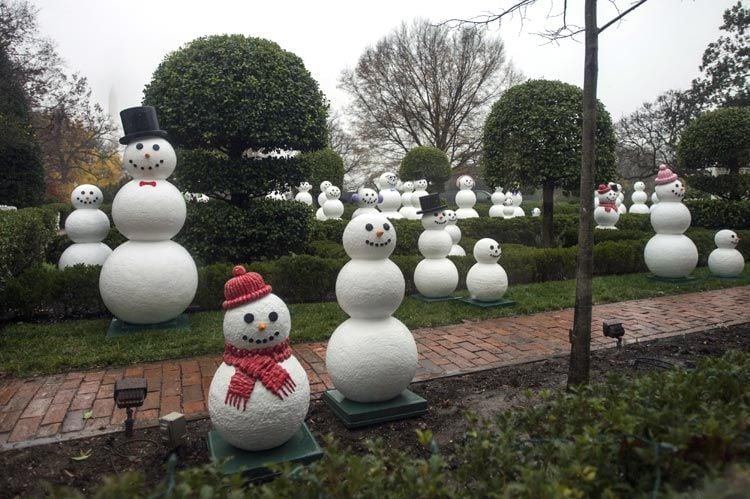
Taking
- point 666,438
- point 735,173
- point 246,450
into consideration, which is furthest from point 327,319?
point 735,173

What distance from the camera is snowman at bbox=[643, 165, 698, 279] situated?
9.88 m

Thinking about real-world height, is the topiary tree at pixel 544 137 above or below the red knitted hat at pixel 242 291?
above

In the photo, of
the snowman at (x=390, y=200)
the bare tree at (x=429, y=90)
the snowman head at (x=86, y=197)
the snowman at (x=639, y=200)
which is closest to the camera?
the snowman head at (x=86, y=197)

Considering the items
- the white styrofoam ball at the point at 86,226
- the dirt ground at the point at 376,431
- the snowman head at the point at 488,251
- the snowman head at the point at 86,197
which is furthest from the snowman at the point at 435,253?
the snowman head at the point at 86,197

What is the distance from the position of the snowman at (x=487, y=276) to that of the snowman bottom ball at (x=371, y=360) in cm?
394

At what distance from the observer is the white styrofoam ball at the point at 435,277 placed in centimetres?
839

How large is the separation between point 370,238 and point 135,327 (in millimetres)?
4051

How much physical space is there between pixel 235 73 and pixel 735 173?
1337 cm

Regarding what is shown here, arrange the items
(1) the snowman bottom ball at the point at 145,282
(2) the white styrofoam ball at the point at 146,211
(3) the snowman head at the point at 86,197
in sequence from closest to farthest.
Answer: (1) the snowman bottom ball at the point at 145,282
(2) the white styrofoam ball at the point at 146,211
(3) the snowman head at the point at 86,197

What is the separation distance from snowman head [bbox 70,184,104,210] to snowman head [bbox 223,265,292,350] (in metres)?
7.22

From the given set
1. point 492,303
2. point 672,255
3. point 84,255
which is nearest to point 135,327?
point 84,255

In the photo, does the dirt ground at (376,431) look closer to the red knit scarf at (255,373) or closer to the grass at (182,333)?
the red knit scarf at (255,373)

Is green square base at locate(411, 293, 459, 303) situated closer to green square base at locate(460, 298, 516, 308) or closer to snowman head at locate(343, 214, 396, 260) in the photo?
green square base at locate(460, 298, 516, 308)

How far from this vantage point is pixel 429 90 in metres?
33.4
